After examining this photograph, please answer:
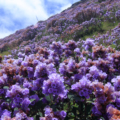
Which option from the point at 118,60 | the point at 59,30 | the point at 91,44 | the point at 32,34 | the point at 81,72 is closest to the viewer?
the point at 81,72

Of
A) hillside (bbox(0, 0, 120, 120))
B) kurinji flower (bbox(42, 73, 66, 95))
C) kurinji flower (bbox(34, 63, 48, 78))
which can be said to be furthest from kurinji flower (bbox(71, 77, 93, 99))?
kurinji flower (bbox(34, 63, 48, 78))

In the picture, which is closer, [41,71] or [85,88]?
[85,88]

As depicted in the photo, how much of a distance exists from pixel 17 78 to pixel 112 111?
2.33m

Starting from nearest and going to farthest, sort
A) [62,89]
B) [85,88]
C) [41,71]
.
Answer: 1. [85,88]
2. [62,89]
3. [41,71]

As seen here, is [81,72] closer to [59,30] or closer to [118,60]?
[118,60]

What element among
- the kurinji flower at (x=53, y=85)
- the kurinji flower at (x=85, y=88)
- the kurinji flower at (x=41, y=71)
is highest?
the kurinji flower at (x=41, y=71)

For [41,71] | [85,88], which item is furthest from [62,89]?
[41,71]

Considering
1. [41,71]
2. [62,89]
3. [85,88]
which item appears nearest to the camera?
[85,88]

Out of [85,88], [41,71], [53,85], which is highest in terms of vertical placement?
[41,71]

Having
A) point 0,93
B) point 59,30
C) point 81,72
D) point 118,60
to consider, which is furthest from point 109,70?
point 59,30

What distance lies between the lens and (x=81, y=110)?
2467 mm

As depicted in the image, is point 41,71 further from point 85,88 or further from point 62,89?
point 85,88

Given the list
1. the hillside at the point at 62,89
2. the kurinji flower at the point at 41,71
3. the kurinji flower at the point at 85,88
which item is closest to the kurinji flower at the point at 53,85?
the hillside at the point at 62,89

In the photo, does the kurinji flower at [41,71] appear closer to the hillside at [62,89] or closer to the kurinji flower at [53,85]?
the hillside at [62,89]
